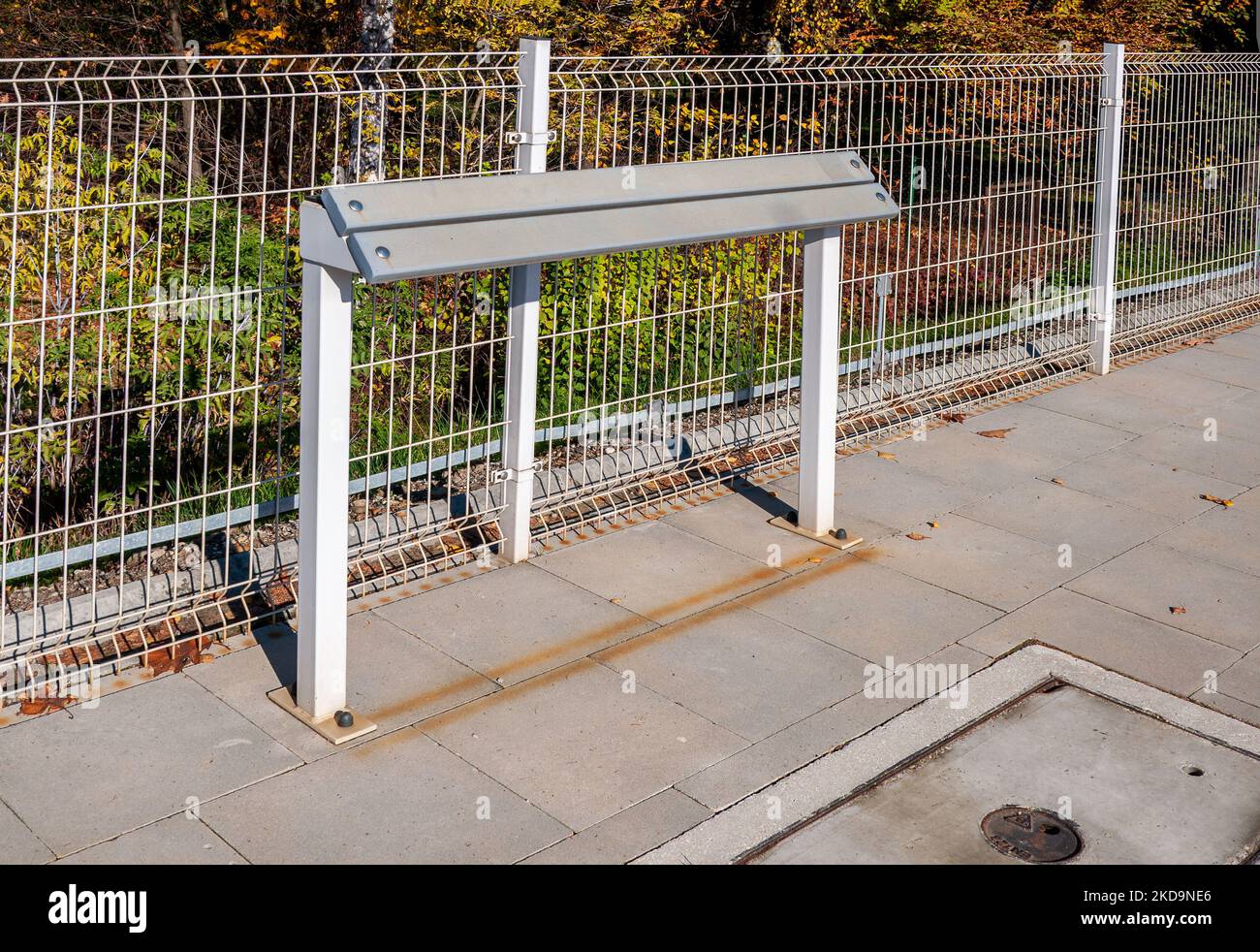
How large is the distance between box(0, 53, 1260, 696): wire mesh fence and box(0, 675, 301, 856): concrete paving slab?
28cm

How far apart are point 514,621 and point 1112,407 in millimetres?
4851

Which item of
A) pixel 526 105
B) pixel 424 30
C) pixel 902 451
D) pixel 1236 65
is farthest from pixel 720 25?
pixel 526 105

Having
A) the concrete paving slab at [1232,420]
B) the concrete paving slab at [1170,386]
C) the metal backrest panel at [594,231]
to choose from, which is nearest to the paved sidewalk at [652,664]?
the concrete paving slab at [1232,420]

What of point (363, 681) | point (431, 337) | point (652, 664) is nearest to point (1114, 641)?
point (652, 664)

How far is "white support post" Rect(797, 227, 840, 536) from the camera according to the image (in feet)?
20.4

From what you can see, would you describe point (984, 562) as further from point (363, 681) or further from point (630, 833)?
point (363, 681)

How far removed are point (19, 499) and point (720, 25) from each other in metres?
9.51

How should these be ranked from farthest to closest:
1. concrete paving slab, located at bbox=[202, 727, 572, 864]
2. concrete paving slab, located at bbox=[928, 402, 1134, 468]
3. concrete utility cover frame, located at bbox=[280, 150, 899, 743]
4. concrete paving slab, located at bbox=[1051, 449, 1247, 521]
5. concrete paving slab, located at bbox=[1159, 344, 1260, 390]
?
concrete paving slab, located at bbox=[1159, 344, 1260, 390]
concrete paving slab, located at bbox=[928, 402, 1134, 468]
concrete paving slab, located at bbox=[1051, 449, 1247, 521]
concrete utility cover frame, located at bbox=[280, 150, 899, 743]
concrete paving slab, located at bbox=[202, 727, 572, 864]

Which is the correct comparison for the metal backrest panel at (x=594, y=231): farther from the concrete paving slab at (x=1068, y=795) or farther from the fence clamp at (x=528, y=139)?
the concrete paving slab at (x=1068, y=795)

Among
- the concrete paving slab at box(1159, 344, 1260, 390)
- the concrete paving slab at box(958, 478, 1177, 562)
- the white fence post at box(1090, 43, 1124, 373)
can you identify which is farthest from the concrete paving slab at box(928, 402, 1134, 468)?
the concrete paving slab at box(1159, 344, 1260, 390)

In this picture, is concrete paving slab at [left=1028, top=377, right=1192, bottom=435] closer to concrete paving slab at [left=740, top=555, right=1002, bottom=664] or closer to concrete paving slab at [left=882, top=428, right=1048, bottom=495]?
concrete paving slab at [left=882, top=428, right=1048, bottom=495]

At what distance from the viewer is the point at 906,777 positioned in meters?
4.68

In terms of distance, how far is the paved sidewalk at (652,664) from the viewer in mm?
4309

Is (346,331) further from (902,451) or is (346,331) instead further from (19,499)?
(902,451)
